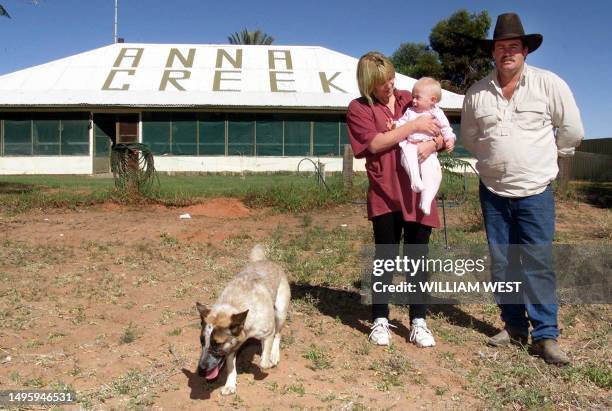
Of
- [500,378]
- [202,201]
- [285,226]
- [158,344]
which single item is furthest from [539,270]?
[202,201]

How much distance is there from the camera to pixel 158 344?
14.2 feet

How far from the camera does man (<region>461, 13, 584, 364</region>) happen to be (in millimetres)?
4113

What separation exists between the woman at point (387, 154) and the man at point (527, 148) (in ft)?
1.60

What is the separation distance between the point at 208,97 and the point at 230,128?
1556 mm

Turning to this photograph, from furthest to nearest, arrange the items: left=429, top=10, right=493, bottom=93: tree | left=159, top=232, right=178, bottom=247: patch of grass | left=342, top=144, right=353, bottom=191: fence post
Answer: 1. left=429, top=10, right=493, bottom=93: tree
2. left=342, top=144, right=353, bottom=191: fence post
3. left=159, top=232, right=178, bottom=247: patch of grass

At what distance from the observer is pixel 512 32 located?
4078 millimetres

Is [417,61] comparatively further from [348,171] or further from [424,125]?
[424,125]

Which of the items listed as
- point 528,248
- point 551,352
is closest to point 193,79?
point 528,248

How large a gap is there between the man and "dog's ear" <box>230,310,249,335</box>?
2.15m

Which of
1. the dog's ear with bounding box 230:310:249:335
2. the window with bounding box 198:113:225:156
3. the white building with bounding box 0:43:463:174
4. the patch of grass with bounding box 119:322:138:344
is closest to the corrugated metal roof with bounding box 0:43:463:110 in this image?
the white building with bounding box 0:43:463:174

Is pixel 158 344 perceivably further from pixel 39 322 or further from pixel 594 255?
pixel 594 255

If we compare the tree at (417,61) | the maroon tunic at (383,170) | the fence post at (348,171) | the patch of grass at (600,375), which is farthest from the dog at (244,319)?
the tree at (417,61)

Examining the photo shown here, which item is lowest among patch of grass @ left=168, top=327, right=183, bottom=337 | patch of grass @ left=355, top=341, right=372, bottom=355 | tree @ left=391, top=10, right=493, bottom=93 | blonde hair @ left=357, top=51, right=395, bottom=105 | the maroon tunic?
patch of grass @ left=355, top=341, right=372, bottom=355

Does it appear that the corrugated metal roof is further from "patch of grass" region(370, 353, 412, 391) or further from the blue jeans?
"patch of grass" region(370, 353, 412, 391)
